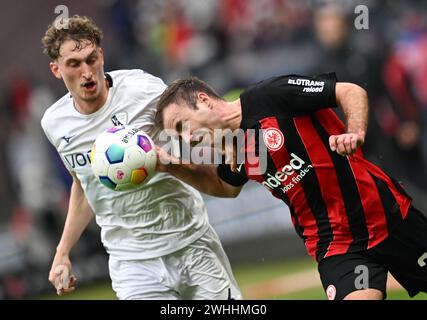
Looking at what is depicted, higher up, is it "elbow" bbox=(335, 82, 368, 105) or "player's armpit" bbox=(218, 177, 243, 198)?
"elbow" bbox=(335, 82, 368, 105)

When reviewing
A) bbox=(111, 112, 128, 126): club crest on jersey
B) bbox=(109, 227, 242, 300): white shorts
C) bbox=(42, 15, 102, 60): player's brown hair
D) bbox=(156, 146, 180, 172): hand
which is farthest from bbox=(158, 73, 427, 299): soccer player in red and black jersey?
bbox=(109, 227, 242, 300): white shorts

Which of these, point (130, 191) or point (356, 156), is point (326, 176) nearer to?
point (356, 156)

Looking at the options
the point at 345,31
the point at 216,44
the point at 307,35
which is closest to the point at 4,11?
the point at 216,44

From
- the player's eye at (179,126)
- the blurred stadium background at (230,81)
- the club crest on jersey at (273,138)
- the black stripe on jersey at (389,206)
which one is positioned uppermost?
the player's eye at (179,126)

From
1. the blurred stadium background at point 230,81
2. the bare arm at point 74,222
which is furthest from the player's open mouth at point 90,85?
the blurred stadium background at point 230,81

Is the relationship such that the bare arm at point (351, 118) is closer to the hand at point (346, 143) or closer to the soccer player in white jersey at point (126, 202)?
the hand at point (346, 143)

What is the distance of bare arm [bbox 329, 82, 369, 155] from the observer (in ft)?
15.8

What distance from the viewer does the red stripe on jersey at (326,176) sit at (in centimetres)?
530

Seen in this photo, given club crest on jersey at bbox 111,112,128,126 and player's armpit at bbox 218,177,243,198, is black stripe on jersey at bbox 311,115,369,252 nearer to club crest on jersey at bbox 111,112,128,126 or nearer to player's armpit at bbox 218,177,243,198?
player's armpit at bbox 218,177,243,198

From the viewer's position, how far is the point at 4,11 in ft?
49.0

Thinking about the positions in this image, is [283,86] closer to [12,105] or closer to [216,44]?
[216,44]

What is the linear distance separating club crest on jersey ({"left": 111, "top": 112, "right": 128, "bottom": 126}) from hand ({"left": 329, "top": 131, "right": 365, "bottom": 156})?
5.01 feet

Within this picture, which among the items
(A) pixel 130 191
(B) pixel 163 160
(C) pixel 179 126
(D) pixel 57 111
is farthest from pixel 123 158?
(D) pixel 57 111
